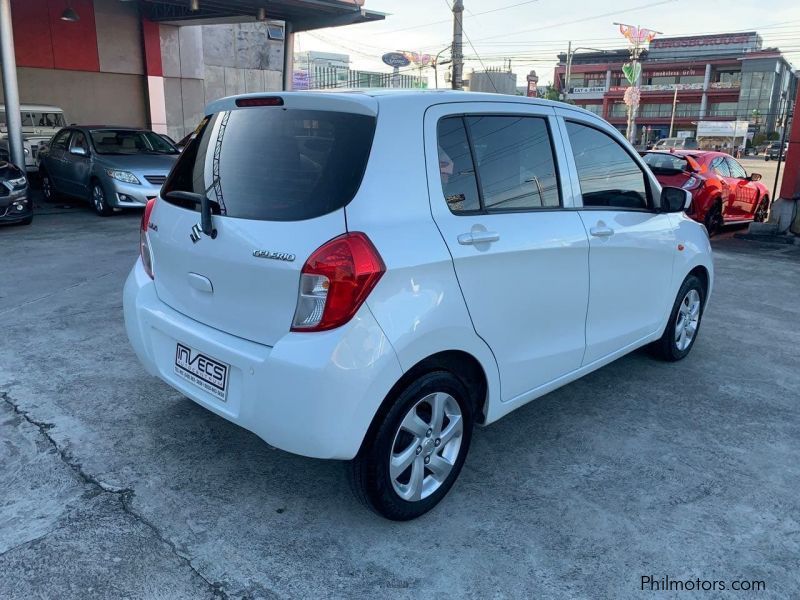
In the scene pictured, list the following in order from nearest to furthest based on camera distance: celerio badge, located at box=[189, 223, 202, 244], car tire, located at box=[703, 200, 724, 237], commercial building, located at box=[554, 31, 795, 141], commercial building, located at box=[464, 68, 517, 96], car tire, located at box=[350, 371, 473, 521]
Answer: car tire, located at box=[350, 371, 473, 521] < celerio badge, located at box=[189, 223, 202, 244] < car tire, located at box=[703, 200, 724, 237] < commercial building, located at box=[464, 68, 517, 96] < commercial building, located at box=[554, 31, 795, 141]

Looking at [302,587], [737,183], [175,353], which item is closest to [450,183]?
[175,353]

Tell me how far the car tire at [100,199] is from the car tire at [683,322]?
388 inches

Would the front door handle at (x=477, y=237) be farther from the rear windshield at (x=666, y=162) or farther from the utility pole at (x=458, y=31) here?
the utility pole at (x=458, y=31)

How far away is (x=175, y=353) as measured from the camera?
293 centimetres

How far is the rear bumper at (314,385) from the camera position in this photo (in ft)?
7.65

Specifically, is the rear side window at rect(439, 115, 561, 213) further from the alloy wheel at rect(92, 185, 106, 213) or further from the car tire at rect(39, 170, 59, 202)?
the car tire at rect(39, 170, 59, 202)

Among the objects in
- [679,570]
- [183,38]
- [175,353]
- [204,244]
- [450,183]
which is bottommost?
[679,570]

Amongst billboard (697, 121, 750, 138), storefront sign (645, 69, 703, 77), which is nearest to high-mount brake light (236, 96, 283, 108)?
billboard (697, 121, 750, 138)

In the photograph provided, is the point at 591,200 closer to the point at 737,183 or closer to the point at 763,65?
the point at 737,183

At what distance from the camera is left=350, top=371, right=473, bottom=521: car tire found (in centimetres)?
255

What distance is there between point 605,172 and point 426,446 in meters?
2.03

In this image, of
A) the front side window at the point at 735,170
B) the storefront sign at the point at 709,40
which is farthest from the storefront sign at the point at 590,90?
the front side window at the point at 735,170

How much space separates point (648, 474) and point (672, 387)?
1.28 meters

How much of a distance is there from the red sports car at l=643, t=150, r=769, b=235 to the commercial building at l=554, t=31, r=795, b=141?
68263 millimetres
